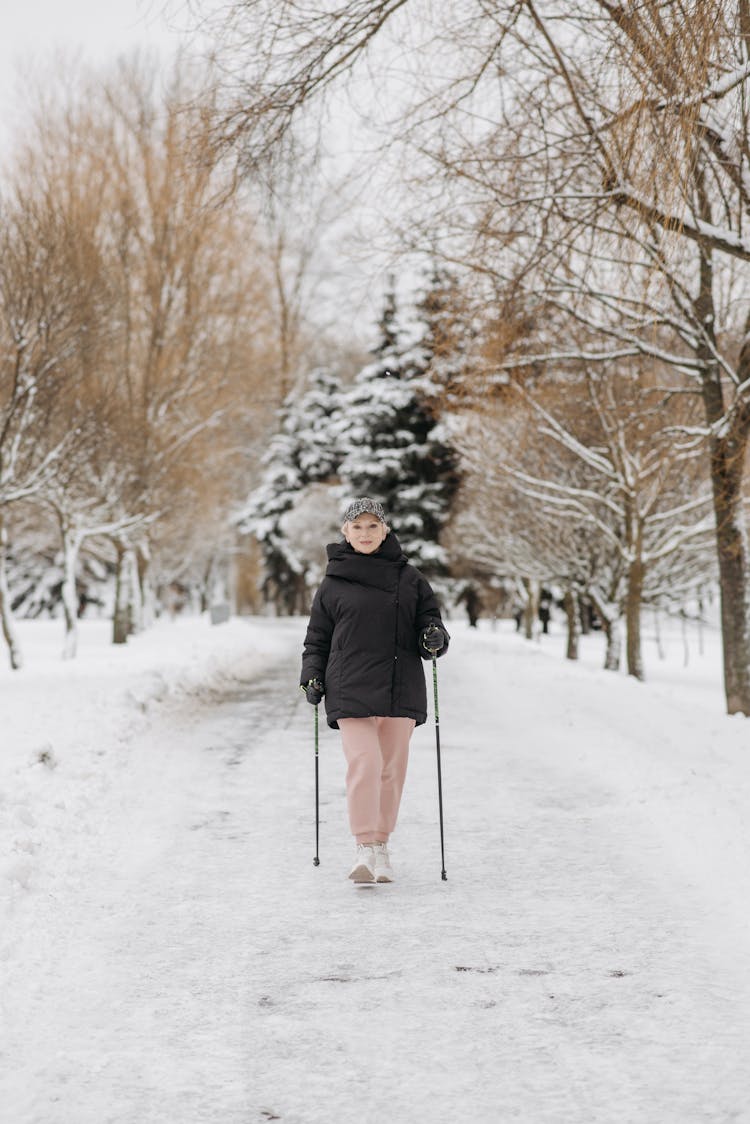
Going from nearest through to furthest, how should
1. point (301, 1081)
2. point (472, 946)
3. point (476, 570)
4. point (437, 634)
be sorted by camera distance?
point (301, 1081) → point (472, 946) → point (437, 634) → point (476, 570)

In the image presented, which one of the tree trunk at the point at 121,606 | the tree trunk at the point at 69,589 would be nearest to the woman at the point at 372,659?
the tree trunk at the point at 69,589

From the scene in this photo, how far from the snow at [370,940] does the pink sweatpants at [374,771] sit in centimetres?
31

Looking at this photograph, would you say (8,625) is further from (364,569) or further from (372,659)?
(372,659)

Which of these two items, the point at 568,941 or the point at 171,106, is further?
the point at 171,106

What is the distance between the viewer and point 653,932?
4.38 meters

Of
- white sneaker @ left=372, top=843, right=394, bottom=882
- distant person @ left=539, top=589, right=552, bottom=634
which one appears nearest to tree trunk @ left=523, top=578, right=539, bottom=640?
distant person @ left=539, top=589, right=552, bottom=634

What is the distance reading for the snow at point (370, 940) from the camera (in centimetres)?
303

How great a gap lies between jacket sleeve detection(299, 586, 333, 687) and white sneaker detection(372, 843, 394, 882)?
34.1 inches

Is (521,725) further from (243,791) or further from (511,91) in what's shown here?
(511,91)

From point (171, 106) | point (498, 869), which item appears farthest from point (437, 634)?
point (171, 106)

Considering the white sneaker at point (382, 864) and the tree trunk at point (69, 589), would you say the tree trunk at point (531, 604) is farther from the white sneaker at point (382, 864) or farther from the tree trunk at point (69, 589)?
the white sneaker at point (382, 864)

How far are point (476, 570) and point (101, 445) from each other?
19897mm

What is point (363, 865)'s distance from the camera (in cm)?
518

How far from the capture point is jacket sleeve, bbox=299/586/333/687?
5.46 metres
